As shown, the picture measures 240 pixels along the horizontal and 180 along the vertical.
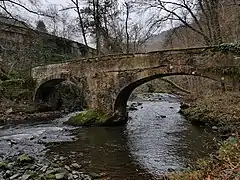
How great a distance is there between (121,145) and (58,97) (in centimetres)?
1084

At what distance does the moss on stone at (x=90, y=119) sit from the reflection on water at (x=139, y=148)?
2.01ft

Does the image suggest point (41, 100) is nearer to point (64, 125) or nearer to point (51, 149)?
point (64, 125)

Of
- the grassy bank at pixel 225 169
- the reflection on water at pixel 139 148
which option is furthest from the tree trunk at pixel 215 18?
the grassy bank at pixel 225 169

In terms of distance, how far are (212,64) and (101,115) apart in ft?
18.1

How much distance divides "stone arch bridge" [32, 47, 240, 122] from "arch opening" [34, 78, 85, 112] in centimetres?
244

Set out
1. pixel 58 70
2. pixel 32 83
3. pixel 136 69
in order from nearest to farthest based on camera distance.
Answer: pixel 136 69 → pixel 58 70 → pixel 32 83

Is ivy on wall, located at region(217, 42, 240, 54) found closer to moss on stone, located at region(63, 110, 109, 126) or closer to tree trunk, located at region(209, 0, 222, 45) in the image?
tree trunk, located at region(209, 0, 222, 45)

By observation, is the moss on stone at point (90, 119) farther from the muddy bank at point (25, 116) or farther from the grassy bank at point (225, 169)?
the grassy bank at point (225, 169)

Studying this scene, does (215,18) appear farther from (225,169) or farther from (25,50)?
(25,50)

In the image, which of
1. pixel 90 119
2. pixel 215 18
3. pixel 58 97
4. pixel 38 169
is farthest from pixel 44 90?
pixel 38 169

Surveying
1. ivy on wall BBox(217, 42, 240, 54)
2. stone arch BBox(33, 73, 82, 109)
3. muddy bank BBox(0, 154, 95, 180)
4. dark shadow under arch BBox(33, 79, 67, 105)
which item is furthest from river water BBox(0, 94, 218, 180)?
dark shadow under arch BBox(33, 79, 67, 105)

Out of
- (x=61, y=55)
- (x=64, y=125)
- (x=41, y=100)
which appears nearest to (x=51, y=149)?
(x=64, y=125)

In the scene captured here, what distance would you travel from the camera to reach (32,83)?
18797 millimetres

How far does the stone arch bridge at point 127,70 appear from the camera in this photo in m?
10.2
